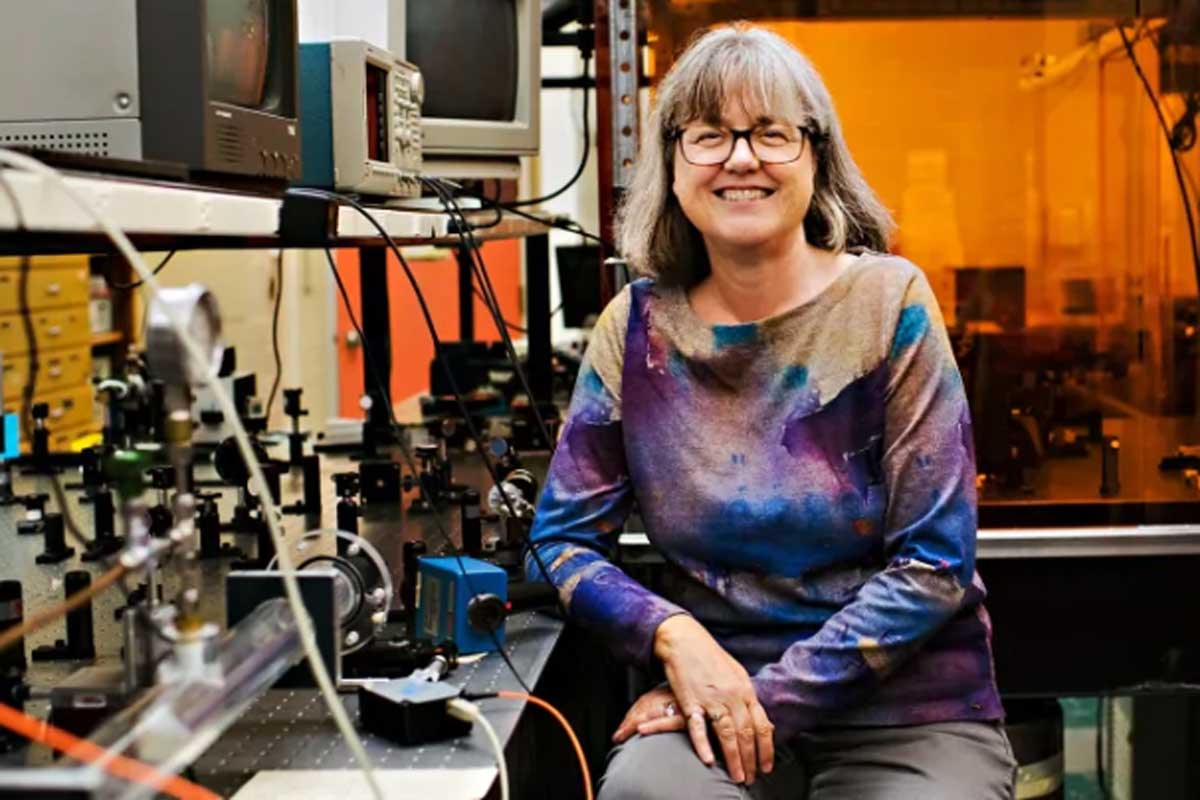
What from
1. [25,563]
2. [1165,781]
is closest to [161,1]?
[25,563]

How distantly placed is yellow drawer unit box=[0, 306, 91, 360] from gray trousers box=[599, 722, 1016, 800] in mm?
3485

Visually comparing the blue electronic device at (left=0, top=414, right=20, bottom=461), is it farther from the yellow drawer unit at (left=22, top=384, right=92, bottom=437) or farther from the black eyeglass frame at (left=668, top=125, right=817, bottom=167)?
the yellow drawer unit at (left=22, top=384, right=92, bottom=437)

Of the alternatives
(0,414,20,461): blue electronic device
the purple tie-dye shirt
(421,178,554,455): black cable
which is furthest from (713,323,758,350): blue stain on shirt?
(0,414,20,461): blue electronic device

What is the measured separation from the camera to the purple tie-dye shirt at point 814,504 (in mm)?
1693

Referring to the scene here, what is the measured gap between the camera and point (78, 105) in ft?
4.87

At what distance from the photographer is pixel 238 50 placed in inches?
65.9

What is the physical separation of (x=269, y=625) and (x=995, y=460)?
1677mm

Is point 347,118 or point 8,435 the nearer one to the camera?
point 347,118

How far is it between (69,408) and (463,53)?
289cm

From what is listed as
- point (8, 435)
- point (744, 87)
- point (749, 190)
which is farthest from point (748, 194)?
point (8, 435)

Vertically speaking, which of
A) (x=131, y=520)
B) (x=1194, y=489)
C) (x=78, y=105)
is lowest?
(x=1194, y=489)

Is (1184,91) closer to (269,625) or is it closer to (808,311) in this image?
(808,311)

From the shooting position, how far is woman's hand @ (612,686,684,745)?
5.64 feet

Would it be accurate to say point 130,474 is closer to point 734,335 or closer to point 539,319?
point 734,335
